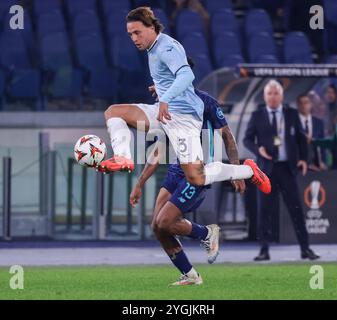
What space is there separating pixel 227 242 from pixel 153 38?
25.9 feet

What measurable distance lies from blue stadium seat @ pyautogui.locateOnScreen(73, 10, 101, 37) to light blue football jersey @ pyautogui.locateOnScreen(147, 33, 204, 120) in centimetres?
1153

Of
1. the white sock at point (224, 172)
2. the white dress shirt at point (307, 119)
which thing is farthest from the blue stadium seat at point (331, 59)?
the white sock at point (224, 172)

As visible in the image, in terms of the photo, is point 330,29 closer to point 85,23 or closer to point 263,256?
point 85,23

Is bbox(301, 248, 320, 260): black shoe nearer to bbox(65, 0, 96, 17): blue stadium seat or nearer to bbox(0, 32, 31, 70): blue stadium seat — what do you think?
bbox(0, 32, 31, 70): blue stadium seat

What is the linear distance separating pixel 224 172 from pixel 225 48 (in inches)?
467

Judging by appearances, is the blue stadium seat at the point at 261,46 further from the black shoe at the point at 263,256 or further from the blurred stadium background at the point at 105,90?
the black shoe at the point at 263,256

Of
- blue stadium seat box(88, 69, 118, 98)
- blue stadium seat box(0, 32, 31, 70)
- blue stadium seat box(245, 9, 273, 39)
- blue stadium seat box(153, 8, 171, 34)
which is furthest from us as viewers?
blue stadium seat box(245, 9, 273, 39)

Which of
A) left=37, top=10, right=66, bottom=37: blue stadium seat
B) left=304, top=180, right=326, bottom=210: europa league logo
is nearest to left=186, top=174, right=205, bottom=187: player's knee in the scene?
left=304, top=180, right=326, bottom=210: europa league logo

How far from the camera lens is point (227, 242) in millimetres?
19422

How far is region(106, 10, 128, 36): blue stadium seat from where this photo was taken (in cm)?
2364

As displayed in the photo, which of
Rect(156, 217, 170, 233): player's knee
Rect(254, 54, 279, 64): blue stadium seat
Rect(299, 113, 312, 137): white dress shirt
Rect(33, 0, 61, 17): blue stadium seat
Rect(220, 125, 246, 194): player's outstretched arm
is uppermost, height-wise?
Rect(33, 0, 61, 17): blue stadium seat

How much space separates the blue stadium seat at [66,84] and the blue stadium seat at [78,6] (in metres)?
2.10

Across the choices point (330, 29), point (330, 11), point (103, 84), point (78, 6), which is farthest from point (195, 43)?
point (330, 11)
